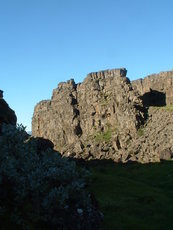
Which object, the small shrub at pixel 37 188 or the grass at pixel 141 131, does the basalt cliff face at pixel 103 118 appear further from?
the small shrub at pixel 37 188

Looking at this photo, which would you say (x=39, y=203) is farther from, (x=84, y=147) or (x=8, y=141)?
(x=84, y=147)

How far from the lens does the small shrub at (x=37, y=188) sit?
18297 mm

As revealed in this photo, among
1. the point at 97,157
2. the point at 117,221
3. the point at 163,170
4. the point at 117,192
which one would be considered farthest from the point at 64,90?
the point at 117,221

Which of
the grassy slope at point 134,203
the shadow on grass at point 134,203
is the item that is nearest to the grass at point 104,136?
the shadow on grass at point 134,203

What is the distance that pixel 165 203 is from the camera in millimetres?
43312

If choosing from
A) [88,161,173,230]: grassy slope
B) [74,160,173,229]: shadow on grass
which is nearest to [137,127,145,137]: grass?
[74,160,173,229]: shadow on grass

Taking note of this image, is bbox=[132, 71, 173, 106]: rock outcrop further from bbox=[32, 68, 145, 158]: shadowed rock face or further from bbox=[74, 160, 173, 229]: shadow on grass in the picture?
bbox=[74, 160, 173, 229]: shadow on grass

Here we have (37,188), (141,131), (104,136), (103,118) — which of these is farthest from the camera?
(103,118)

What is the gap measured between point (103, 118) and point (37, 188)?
5556 inches

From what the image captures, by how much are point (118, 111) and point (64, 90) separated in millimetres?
34658

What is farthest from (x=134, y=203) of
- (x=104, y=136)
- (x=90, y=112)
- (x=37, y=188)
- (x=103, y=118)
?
(x=90, y=112)

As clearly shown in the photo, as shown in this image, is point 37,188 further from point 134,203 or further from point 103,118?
point 103,118

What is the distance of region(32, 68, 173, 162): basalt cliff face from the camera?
12675cm

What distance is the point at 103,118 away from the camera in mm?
159250
